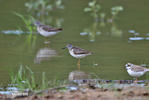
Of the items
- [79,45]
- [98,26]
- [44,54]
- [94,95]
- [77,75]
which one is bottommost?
[94,95]

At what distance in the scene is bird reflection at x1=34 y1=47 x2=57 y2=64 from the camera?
35.1ft

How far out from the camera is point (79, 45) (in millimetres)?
12352

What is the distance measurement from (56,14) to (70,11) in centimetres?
66

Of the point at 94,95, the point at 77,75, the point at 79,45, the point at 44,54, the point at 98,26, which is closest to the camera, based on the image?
the point at 94,95

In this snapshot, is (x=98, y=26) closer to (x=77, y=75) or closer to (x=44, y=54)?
(x=44, y=54)

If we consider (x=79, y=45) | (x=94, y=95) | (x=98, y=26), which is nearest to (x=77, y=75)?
(x=94, y=95)

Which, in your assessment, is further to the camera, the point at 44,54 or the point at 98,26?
the point at 98,26

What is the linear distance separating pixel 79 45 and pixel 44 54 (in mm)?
1330

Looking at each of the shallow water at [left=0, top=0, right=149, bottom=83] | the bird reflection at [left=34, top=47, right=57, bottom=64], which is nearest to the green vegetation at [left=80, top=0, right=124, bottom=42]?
the shallow water at [left=0, top=0, right=149, bottom=83]

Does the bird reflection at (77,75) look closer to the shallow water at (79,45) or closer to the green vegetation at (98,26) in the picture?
the shallow water at (79,45)

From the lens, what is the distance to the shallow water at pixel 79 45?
9.60 meters

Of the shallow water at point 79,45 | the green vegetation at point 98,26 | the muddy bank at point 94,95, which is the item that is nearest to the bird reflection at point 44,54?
the shallow water at point 79,45

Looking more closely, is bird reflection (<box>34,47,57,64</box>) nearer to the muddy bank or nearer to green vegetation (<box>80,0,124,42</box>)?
green vegetation (<box>80,0,124,42</box>)

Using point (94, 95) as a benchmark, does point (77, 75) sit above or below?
above
